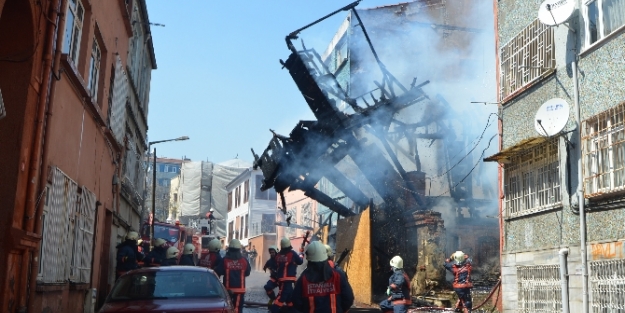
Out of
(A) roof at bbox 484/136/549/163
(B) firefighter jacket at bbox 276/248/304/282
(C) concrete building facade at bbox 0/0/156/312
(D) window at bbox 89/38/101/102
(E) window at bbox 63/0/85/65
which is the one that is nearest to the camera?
(C) concrete building facade at bbox 0/0/156/312

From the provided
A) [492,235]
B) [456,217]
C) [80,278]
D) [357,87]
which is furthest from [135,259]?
[357,87]

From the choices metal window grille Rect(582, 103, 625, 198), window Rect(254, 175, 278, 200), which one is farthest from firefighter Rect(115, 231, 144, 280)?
window Rect(254, 175, 278, 200)

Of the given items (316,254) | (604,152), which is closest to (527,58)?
(604,152)

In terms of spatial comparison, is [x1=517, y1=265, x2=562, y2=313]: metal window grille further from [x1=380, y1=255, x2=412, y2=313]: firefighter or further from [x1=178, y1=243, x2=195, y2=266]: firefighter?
[x1=178, y1=243, x2=195, y2=266]: firefighter

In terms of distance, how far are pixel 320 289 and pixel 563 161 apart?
645cm

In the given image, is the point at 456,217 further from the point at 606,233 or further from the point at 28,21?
the point at 28,21

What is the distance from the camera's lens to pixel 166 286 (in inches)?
274

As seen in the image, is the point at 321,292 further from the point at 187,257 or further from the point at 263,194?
the point at 263,194

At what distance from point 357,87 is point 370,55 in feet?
5.59

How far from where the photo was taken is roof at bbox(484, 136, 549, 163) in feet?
34.7

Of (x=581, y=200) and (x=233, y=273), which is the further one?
(x=233, y=273)

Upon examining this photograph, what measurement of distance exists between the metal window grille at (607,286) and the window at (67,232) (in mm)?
8211

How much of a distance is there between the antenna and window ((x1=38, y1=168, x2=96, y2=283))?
8.30 m

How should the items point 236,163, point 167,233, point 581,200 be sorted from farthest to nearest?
point 236,163
point 167,233
point 581,200
